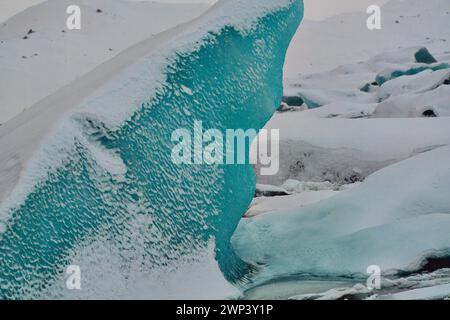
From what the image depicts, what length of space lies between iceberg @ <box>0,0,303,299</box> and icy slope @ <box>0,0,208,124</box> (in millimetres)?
3950

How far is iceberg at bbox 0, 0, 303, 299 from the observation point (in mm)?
1976

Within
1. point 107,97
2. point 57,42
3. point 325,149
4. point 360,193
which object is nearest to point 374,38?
point 57,42

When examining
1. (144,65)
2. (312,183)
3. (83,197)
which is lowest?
(312,183)

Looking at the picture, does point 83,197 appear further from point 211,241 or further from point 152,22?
point 152,22

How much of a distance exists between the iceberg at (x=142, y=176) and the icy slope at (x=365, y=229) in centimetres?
24

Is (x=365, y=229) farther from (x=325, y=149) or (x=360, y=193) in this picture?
(x=325, y=149)

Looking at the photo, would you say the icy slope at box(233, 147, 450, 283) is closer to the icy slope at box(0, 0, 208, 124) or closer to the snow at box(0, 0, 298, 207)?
the snow at box(0, 0, 298, 207)

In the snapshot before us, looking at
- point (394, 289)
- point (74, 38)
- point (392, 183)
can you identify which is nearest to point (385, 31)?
point (74, 38)

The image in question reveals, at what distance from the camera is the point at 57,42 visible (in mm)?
8391

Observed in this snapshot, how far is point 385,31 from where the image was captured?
12.3m

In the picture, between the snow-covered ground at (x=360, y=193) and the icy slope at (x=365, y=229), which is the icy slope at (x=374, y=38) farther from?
the icy slope at (x=365, y=229)

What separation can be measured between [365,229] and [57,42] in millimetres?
6392

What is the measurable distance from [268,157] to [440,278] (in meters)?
2.39

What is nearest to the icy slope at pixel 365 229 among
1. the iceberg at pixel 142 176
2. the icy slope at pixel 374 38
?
the iceberg at pixel 142 176
